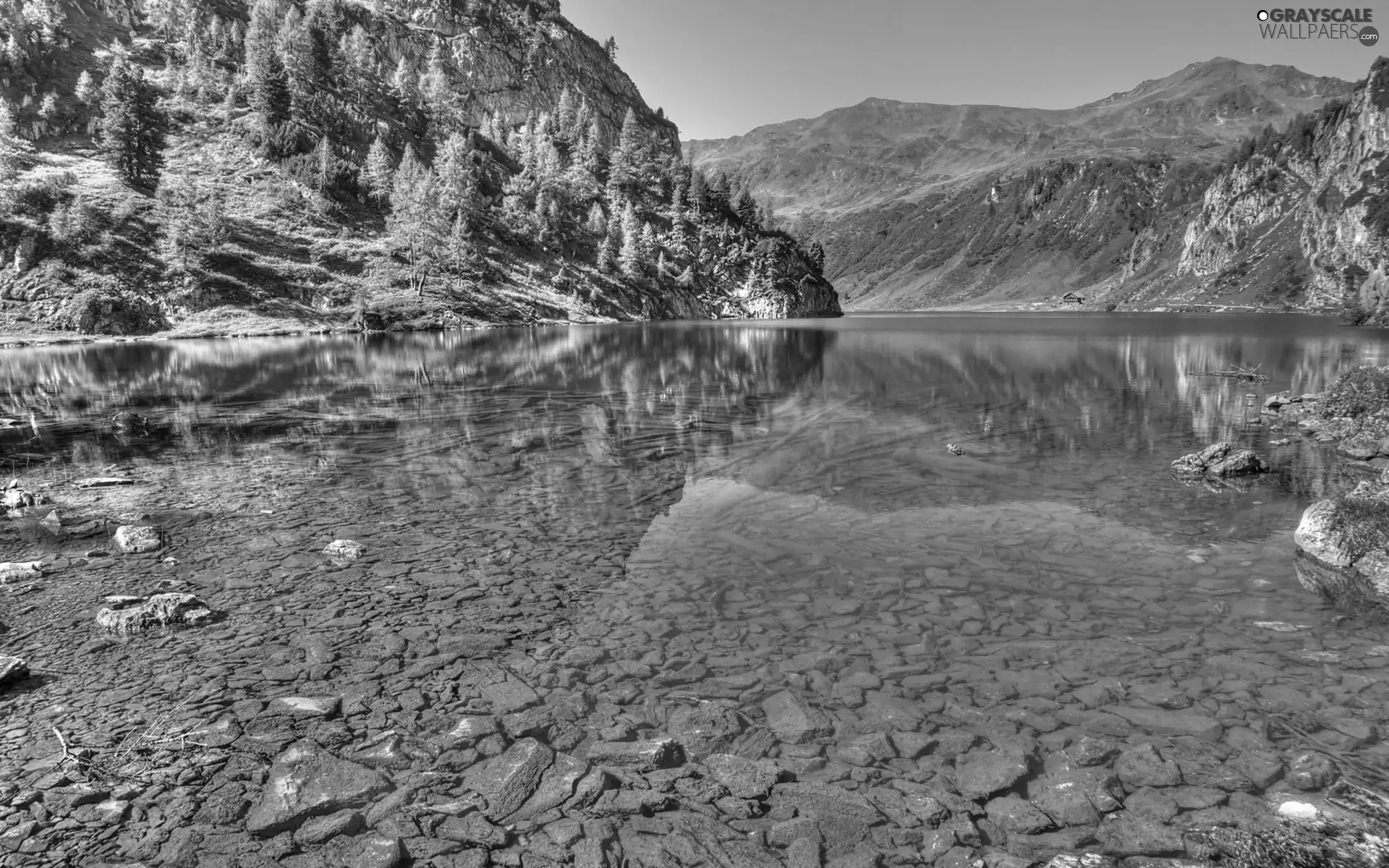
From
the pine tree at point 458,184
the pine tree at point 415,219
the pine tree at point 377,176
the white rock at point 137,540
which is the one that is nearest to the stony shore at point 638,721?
the white rock at point 137,540

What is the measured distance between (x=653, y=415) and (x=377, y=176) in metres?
142

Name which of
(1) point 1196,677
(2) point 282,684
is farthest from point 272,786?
(1) point 1196,677

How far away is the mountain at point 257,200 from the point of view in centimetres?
10062

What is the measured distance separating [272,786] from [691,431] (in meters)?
24.3

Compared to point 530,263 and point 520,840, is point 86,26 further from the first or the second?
point 520,840

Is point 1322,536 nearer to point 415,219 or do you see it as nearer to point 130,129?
point 415,219

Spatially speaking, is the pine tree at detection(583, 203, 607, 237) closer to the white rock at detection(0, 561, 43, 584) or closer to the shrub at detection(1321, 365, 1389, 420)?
the shrub at detection(1321, 365, 1389, 420)

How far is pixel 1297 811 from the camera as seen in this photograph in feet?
25.1

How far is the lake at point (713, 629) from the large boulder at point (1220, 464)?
51.1 inches

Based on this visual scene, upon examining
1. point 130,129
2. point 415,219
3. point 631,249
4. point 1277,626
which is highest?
point 130,129

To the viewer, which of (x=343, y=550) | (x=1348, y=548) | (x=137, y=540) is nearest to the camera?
(x=1348, y=548)

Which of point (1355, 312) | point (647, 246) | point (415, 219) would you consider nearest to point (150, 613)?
point (415, 219)

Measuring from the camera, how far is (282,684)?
10.7 m

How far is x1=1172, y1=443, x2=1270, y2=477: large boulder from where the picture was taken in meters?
23.1
